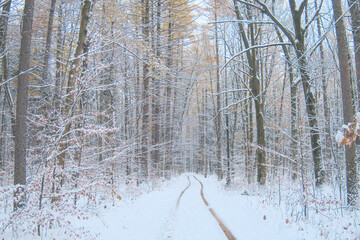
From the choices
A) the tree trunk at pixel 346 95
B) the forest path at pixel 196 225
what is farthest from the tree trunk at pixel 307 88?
the forest path at pixel 196 225

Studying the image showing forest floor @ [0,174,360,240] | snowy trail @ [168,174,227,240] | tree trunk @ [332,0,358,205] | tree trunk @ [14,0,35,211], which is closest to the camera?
forest floor @ [0,174,360,240]

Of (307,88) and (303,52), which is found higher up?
(303,52)

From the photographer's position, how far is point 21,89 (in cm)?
612

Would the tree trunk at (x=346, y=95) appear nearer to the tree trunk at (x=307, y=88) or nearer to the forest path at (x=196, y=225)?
the tree trunk at (x=307, y=88)

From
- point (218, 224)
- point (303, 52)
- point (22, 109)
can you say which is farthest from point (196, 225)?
point (303, 52)

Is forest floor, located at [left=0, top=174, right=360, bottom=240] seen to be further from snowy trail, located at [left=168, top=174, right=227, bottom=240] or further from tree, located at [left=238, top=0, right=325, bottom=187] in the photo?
tree, located at [left=238, top=0, right=325, bottom=187]

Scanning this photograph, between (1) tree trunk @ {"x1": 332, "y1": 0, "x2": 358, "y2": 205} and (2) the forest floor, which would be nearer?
(2) the forest floor

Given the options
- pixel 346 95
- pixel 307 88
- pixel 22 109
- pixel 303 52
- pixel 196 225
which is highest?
pixel 303 52

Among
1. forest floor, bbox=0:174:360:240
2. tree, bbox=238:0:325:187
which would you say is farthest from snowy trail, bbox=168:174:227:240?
tree, bbox=238:0:325:187

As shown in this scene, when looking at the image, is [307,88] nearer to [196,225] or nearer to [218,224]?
[218,224]

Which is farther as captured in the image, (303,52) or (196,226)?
(303,52)

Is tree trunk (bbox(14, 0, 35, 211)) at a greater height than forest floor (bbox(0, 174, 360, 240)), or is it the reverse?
tree trunk (bbox(14, 0, 35, 211))

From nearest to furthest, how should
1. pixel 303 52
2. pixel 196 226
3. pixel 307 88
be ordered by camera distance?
pixel 196 226 → pixel 303 52 → pixel 307 88

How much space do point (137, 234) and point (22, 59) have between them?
5492mm
